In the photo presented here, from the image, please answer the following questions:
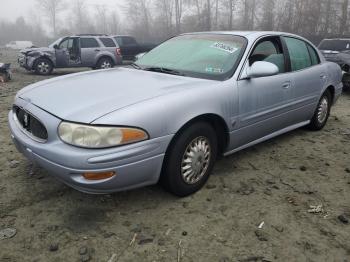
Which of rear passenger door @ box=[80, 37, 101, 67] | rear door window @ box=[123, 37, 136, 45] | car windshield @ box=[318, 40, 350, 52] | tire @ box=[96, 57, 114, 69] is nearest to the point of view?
car windshield @ box=[318, 40, 350, 52]

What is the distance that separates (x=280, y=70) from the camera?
4.10 metres

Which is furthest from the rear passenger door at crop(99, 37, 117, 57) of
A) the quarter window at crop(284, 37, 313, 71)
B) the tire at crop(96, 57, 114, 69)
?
the quarter window at crop(284, 37, 313, 71)

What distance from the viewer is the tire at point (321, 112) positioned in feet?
16.8

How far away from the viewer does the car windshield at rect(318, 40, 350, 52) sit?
37.1 feet

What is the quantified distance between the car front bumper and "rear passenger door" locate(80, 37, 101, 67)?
11489mm

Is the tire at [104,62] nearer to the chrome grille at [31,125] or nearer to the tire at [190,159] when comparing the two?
the chrome grille at [31,125]

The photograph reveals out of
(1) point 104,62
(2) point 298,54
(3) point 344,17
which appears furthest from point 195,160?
(3) point 344,17

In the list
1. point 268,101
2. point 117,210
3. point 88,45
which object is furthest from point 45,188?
point 88,45

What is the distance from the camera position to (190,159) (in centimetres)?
315

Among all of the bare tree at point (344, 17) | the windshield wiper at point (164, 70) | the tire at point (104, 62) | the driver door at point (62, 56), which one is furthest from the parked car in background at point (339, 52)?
the bare tree at point (344, 17)

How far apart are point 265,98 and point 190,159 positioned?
121 centimetres

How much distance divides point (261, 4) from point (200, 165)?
38235mm

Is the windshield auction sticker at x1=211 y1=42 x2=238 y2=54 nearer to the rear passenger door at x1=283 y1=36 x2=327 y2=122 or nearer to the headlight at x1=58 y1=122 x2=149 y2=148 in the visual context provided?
the rear passenger door at x1=283 y1=36 x2=327 y2=122

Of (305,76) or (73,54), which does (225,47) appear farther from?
(73,54)
